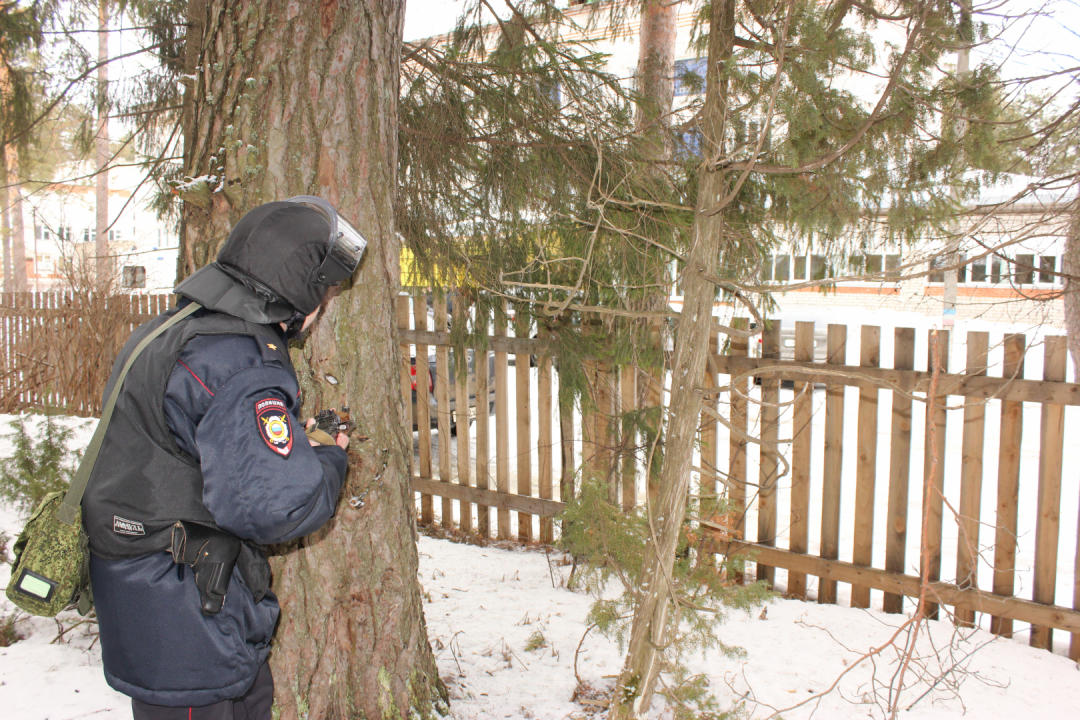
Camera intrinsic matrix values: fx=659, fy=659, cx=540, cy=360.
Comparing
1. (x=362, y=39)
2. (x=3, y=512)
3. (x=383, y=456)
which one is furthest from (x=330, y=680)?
(x=3, y=512)

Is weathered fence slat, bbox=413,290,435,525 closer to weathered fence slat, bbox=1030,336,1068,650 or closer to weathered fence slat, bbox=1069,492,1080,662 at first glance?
weathered fence slat, bbox=1030,336,1068,650

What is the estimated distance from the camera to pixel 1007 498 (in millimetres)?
3229

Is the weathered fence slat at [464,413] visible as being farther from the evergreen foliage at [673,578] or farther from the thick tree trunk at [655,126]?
the evergreen foliage at [673,578]

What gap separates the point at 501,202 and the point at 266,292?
7.38 ft

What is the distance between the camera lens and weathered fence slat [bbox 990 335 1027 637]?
3203mm

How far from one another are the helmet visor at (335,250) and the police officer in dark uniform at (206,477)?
0.04ft

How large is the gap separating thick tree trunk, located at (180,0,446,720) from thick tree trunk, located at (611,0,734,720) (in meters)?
0.84

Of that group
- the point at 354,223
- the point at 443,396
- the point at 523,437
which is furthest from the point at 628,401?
the point at 354,223

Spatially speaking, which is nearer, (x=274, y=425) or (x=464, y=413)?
(x=274, y=425)

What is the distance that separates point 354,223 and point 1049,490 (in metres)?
3.37

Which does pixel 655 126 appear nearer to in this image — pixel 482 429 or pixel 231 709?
pixel 482 429

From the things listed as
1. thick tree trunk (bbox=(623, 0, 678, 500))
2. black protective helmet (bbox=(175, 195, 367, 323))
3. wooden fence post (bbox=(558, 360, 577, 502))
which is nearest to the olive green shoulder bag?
black protective helmet (bbox=(175, 195, 367, 323))

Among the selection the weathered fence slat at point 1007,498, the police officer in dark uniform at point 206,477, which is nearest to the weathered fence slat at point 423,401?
the police officer in dark uniform at point 206,477

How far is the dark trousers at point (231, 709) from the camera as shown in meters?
1.62
